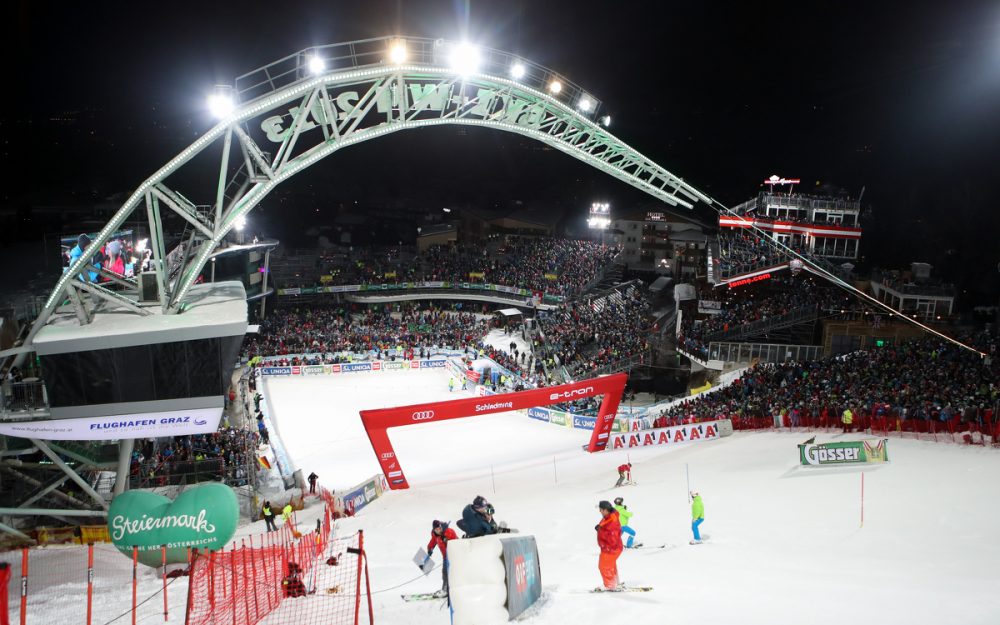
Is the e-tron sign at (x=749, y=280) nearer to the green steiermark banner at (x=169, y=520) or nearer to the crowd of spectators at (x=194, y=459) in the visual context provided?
the crowd of spectators at (x=194, y=459)

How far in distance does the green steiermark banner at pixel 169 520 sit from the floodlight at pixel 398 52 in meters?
8.79

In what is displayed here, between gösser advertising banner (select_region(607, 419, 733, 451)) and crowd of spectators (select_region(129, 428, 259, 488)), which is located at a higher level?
gösser advertising banner (select_region(607, 419, 733, 451))

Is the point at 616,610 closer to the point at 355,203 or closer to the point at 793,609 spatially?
the point at 793,609

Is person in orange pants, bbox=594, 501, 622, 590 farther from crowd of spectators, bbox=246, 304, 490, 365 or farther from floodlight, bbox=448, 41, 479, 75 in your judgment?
crowd of spectators, bbox=246, 304, 490, 365

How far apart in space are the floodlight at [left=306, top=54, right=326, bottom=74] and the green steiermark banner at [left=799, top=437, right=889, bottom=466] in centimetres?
1532

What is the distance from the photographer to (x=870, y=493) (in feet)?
46.9

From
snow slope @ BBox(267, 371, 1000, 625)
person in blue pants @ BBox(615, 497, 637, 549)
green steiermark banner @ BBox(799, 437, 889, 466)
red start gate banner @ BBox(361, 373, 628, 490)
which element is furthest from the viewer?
red start gate banner @ BBox(361, 373, 628, 490)

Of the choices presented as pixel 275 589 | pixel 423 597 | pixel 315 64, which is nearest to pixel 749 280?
pixel 315 64

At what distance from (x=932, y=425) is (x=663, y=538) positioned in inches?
449

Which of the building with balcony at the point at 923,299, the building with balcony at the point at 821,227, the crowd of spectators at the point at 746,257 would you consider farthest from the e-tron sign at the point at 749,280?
the building with balcony at the point at 923,299

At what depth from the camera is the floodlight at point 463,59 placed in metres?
13.1

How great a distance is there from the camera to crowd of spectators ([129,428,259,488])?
17.5 m

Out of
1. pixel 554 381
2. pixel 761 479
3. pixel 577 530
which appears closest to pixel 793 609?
pixel 577 530

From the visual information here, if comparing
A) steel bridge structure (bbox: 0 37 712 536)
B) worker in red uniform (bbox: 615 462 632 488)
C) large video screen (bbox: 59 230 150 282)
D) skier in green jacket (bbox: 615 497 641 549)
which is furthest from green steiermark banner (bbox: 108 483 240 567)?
large video screen (bbox: 59 230 150 282)
